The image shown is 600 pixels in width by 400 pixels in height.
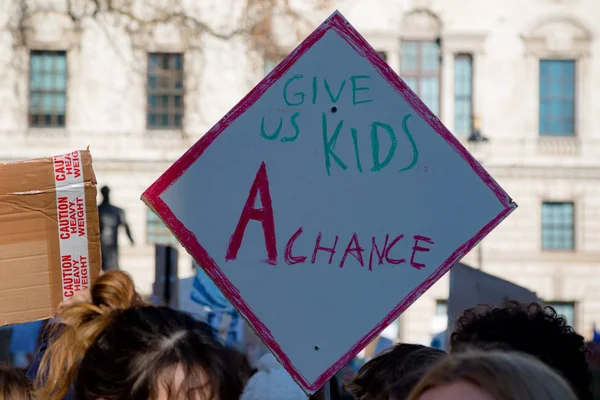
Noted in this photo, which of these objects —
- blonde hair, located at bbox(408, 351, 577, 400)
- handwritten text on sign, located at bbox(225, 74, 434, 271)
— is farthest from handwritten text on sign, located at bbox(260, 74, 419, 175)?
blonde hair, located at bbox(408, 351, 577, 400)

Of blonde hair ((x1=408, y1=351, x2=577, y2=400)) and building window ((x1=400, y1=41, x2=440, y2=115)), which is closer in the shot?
blonde hair ((x1=408, y1=351, x2=577, y2=400))

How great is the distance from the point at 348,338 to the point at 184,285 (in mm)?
7772

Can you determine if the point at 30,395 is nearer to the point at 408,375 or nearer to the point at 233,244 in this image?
the point at 233,244

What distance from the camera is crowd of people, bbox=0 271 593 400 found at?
102 inches

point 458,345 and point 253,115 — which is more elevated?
point 253,115

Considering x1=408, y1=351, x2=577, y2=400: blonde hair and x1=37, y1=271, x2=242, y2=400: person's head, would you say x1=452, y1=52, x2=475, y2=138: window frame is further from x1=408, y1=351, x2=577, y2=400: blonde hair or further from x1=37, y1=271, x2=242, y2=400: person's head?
x1=408, y1=351, x2=577, y2=400: blonde hair

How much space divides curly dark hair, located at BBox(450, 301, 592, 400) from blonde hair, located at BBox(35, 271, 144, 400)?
858 mm

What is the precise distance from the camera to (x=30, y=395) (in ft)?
9.63

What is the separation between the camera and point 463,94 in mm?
30094

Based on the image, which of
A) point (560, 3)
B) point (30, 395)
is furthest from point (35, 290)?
point (560, 3)

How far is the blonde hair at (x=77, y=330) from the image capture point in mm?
2906

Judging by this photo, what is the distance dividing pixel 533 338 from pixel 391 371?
0.40 m

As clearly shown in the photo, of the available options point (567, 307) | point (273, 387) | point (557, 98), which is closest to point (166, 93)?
point (557, 98)

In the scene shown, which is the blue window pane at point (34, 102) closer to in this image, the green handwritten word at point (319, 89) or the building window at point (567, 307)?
the building window at point (567, 307)
